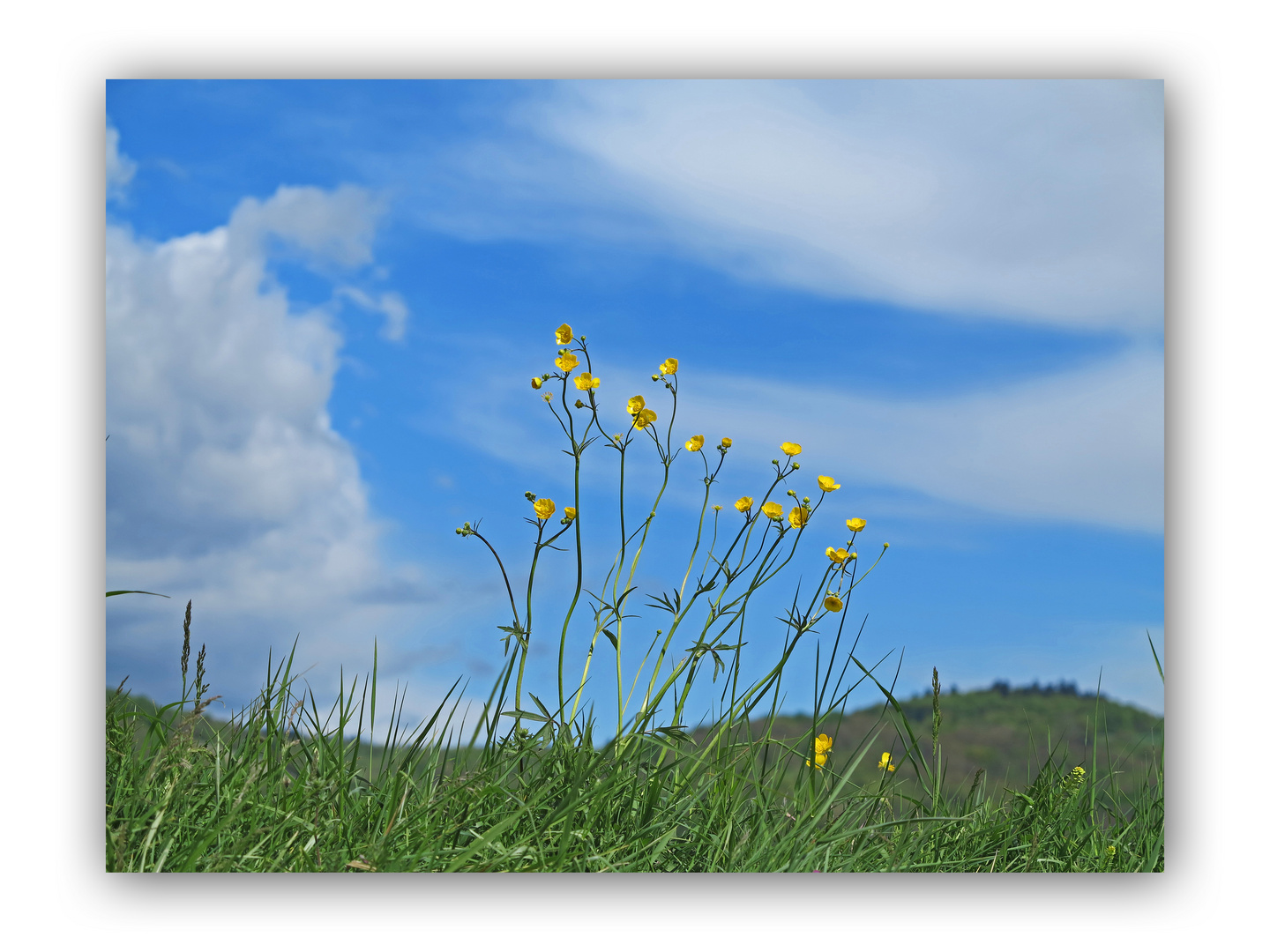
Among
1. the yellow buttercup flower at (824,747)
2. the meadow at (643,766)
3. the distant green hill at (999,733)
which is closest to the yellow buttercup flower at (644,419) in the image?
the meadow at (643,766)

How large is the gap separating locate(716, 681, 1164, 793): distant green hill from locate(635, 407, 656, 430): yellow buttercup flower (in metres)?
0.83

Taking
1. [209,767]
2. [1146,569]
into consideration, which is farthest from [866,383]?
[209,767]

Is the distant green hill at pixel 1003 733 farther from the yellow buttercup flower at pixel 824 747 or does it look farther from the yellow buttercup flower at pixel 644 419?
the yellow buttercup flower at pixel 644 419

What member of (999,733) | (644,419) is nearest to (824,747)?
(999,733)

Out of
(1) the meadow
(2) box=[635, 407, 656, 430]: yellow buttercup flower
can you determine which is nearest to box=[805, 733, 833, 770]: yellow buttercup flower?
(1) the meadow

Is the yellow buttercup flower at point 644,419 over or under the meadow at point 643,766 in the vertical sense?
over

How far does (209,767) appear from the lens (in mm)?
2527

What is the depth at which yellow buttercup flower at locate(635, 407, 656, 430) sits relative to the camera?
273 cm

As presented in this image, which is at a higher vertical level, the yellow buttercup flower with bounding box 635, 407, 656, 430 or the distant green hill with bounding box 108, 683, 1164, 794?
the yellow buttercup flower with bounding box 635, 407, 656, 430

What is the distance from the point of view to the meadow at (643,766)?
8.21 ft

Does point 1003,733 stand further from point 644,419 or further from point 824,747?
point 644,419

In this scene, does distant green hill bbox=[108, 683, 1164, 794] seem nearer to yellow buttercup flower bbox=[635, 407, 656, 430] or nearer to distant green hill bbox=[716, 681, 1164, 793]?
distant green hill bbox=[716, 681, 1164, 793]
